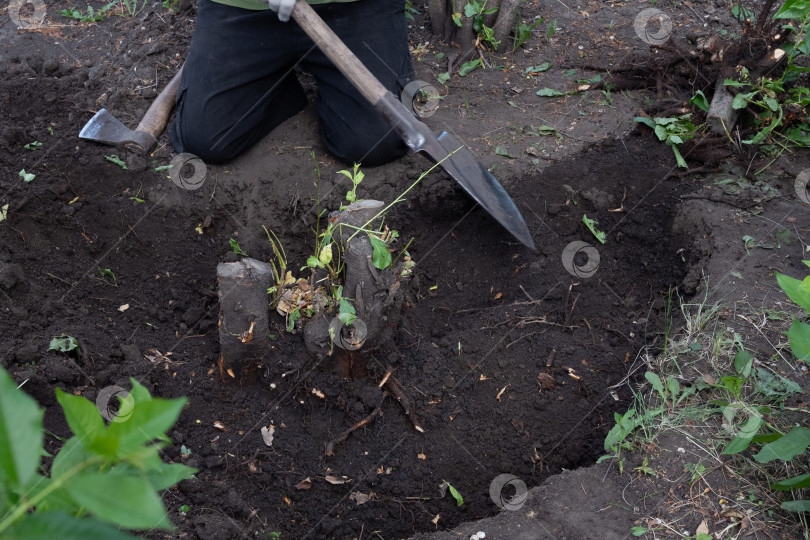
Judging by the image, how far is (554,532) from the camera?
1815mm

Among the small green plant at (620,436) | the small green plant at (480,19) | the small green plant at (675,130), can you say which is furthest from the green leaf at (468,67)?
the small green plant at (620,436)

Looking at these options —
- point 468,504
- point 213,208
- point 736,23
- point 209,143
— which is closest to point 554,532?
point 468,504

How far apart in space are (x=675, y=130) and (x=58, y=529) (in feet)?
9.93

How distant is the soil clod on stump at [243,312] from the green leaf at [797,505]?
→ 1.65m

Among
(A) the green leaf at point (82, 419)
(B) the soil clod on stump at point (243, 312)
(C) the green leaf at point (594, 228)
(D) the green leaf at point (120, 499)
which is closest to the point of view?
(D) the green leaf at point (120, 499)

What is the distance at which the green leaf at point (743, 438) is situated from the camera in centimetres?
180

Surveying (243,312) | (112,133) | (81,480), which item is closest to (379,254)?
(243,312)

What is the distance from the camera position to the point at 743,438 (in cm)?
181

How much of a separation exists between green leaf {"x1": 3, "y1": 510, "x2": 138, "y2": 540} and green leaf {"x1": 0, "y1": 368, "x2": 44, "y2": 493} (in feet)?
0.14

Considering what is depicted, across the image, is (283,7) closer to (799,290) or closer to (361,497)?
(361,497)

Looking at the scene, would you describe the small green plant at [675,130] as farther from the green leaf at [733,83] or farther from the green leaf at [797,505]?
the green leaf at [797,505]

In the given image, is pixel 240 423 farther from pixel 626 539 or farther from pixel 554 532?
pixel 626 539

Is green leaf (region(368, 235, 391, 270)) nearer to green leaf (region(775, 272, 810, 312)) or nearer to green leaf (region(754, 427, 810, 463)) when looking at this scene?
green leaf (region(775, 272, 810, 312))

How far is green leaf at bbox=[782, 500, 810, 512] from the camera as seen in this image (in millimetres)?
1674
